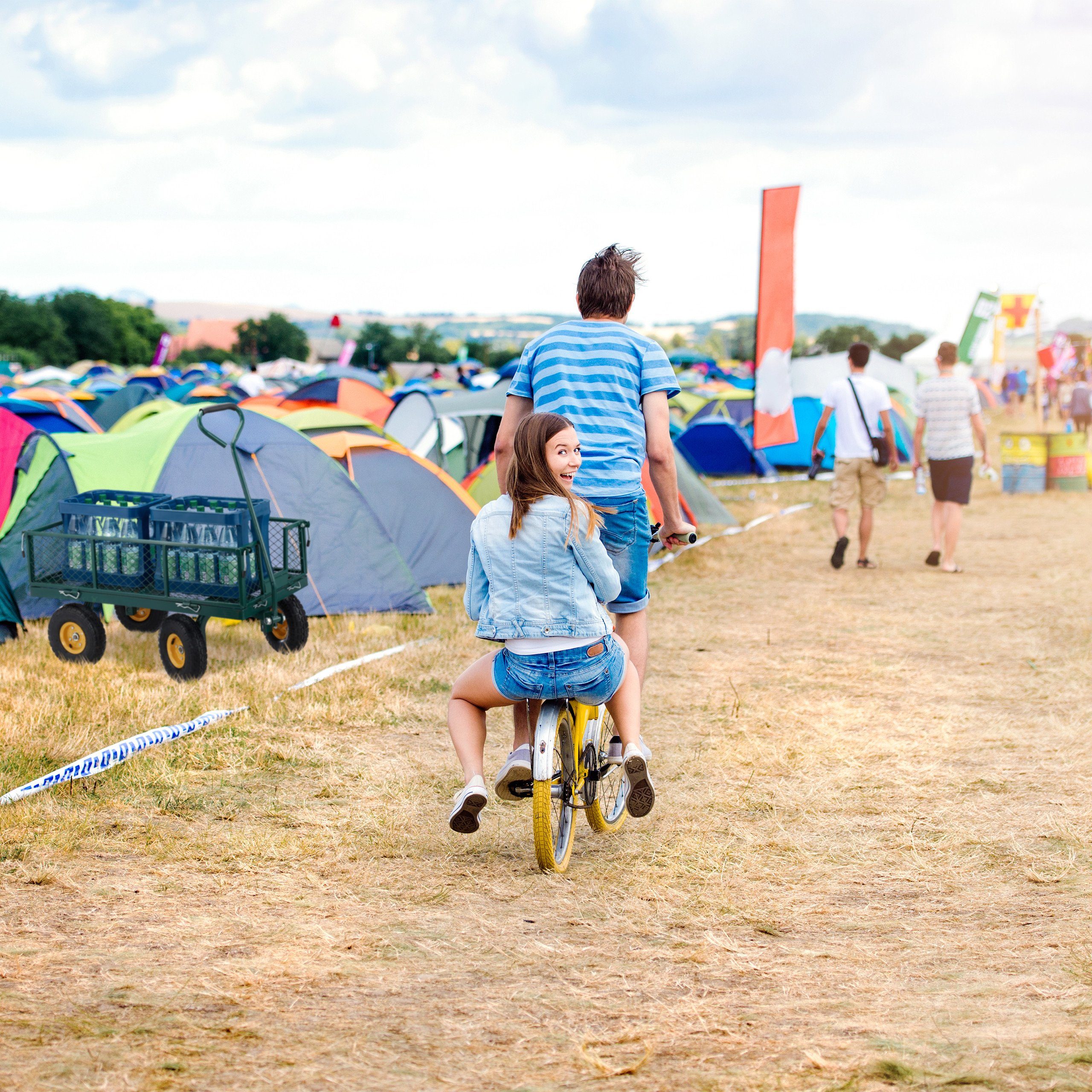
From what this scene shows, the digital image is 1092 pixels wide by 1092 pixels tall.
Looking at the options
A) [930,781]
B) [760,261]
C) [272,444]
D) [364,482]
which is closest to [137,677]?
[272,444]

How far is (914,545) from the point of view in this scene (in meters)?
11.7

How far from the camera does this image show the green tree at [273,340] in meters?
94.9

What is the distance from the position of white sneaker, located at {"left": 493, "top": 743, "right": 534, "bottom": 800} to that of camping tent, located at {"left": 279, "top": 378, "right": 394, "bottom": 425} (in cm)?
1643

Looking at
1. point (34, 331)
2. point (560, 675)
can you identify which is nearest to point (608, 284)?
point (560, 675)

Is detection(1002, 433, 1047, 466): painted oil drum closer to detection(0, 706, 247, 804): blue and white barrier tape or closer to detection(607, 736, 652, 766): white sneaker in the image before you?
detection(0, 706, 247, 804): blue and white barrier tape

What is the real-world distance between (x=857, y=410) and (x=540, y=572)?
6.82 m

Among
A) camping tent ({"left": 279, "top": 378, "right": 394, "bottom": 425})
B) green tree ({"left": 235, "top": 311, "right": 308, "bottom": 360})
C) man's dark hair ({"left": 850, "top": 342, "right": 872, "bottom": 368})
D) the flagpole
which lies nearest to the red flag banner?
man's dark hair ({"left": 850, "top": 342, "right": 872, "bottom": 368})

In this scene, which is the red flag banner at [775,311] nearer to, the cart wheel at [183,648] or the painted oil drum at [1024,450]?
the painted oil drum at [1024,450]

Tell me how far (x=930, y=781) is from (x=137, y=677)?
4.24 metres

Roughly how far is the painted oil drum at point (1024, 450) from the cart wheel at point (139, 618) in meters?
12.4

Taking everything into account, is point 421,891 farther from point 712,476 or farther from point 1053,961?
point 712,476

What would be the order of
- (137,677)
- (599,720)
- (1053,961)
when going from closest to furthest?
(1053,961) < (599,720) < (137,677)

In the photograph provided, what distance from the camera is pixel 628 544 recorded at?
13.7ft

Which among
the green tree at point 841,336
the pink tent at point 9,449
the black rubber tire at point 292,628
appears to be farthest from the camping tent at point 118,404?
the green tree at point 841,336
